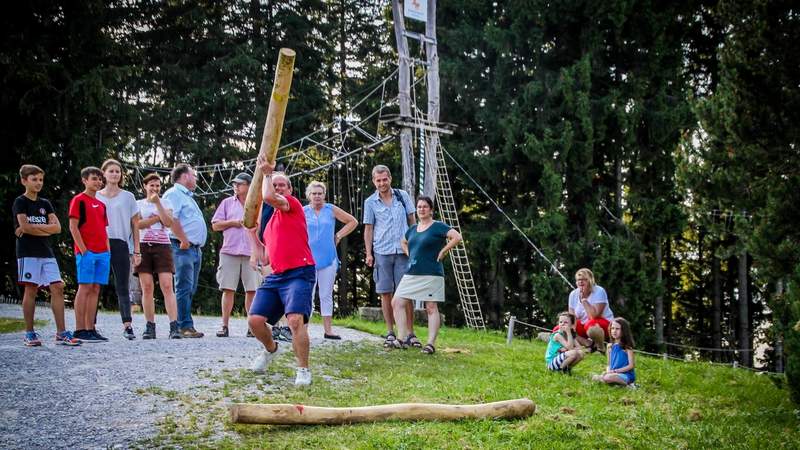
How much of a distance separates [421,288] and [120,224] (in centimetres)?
323

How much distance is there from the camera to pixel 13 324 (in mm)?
10156

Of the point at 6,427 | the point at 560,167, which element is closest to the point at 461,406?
the point at 6,427

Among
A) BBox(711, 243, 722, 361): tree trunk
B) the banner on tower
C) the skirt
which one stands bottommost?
BBox(711, 243, 722, 361): tree trunk

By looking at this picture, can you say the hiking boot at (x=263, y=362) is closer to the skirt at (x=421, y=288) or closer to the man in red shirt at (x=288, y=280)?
the man in red shirt at (x=288, y=280)

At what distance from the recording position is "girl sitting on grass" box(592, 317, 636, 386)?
22.4 ft

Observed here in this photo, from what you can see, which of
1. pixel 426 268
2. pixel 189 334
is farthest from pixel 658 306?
pixel 189 334

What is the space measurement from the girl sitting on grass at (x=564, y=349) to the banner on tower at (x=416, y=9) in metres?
10.3

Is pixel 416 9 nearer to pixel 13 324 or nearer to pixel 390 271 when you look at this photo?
pixel 390 271

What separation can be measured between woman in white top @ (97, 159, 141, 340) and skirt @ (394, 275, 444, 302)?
9.22ft

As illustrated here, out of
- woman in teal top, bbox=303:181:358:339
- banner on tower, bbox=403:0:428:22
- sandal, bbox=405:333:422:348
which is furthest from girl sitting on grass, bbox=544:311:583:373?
banner on tower, bbox=403:0:428:22

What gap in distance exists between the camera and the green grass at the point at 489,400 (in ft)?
14.5

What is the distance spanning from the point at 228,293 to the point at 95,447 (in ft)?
14.9

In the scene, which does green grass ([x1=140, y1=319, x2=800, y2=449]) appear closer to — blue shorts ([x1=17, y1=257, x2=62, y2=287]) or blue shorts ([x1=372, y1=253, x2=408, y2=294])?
blue shorts ([x1=372, y1=253, x2=408, y2=294])

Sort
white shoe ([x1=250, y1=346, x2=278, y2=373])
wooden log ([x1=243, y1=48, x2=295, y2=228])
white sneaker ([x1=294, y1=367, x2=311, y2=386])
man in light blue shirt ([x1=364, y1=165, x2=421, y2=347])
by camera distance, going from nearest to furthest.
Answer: wooden log ([x1=243, y1=48, x2=295, y2=228]) → white sneaker ([x1=294, y1=367, x2=311, y2=386]) → white shoe ([x1=250, y1=346, x2=278, y2=373]) → man in light blue shirt ([x1=364, y1=165, x2=421, y2=347])
